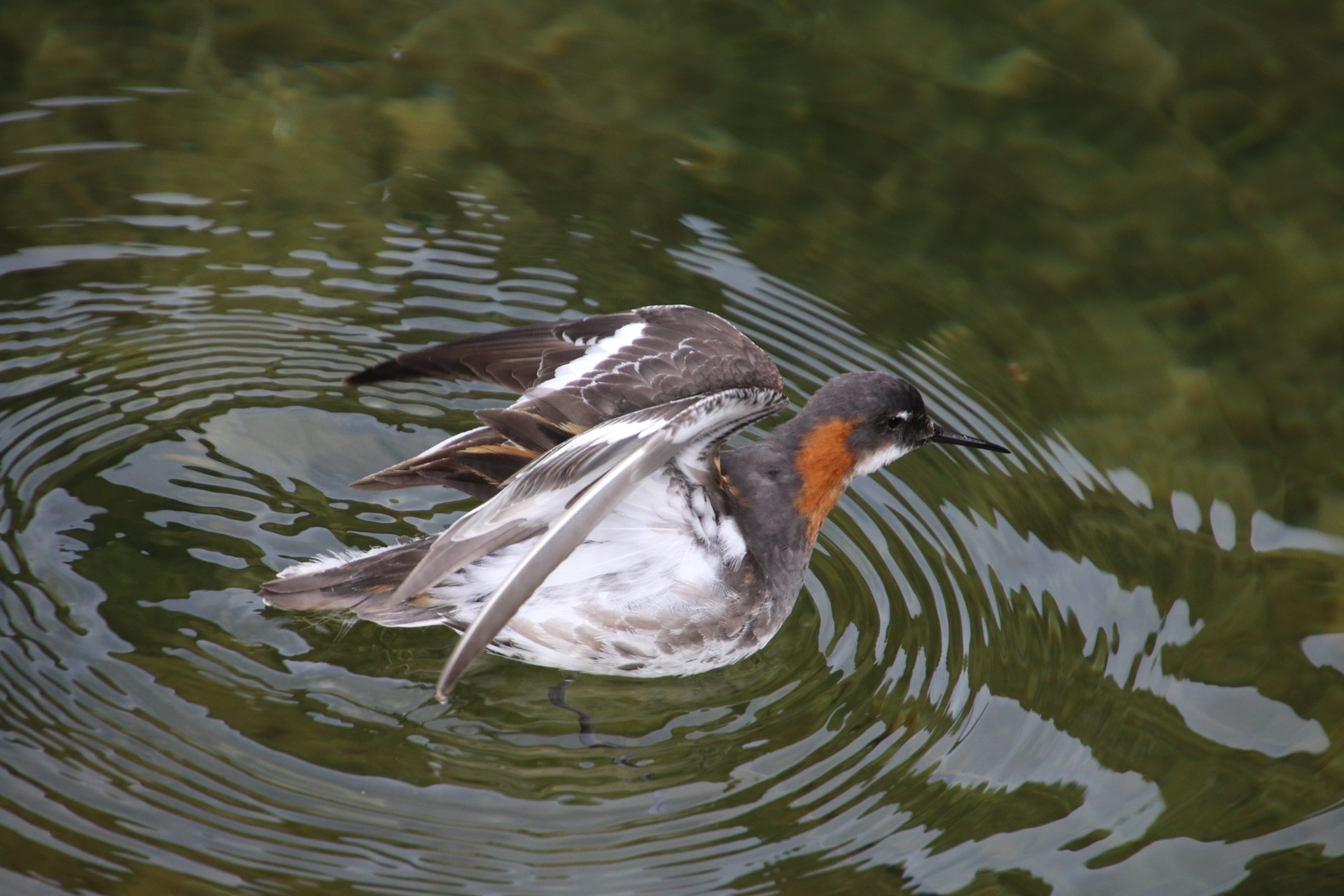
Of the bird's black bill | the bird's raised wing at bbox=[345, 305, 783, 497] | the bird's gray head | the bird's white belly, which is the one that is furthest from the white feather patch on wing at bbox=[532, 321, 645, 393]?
the bird's black bill

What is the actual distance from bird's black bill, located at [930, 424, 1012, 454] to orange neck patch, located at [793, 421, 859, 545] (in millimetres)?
567

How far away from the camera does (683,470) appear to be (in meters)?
5.77

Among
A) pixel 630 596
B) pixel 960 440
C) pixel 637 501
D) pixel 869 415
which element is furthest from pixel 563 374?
pixel 960 440

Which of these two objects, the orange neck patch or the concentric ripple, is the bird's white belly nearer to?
the concentric ripple

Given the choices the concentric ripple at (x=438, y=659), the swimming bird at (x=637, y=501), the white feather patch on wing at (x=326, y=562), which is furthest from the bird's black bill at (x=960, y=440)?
the white feather patch on wing at (x=326, y=562)

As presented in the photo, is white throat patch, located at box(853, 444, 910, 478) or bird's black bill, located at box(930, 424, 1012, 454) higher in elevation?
bird's black bill, located at box(930, 424, 1012, 454)

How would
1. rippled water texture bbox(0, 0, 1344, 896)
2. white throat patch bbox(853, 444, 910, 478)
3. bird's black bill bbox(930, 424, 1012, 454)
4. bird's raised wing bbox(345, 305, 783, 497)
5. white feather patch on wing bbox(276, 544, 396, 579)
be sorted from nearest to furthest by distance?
rippled water texture bbox(0, 0, 1344, 896) < bird's raised wing bbox(345, 305, 783, 497) < white feather patch on wing bbox(276, 544, 396, 579) < white throat patch bbox(853, 444, 910, 478) < bird's black bill bbox(930, 424, 1012, 454)

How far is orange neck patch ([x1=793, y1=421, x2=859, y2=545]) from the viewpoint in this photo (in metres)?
6.20

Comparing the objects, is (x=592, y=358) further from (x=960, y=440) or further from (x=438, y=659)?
(x=960, y=440)

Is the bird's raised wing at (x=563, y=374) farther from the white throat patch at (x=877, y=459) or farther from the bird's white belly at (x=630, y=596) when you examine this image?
the white throat patch at (x=877, y=459)

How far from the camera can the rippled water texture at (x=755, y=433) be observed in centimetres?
518

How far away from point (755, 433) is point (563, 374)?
167cm

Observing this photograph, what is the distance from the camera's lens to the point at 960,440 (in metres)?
6.72

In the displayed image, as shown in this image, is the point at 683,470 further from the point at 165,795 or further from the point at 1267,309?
the point at 1267,309
